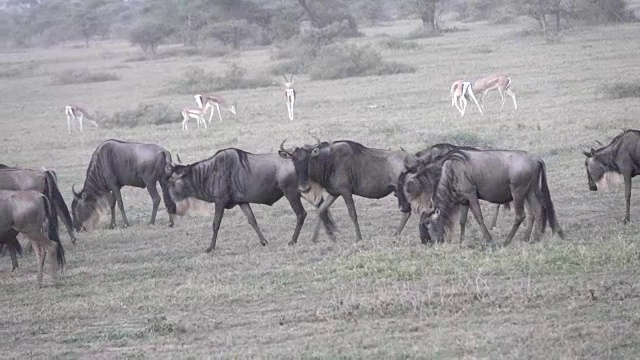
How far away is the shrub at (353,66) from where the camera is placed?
2786cm

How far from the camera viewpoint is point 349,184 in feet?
35.0

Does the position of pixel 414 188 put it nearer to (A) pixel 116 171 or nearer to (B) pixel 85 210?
(A) pixel 116 171

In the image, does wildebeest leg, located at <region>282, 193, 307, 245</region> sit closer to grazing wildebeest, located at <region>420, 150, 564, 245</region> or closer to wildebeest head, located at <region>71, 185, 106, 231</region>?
grazing wildebeest, located at <region>420, 150, 564, 245</region>

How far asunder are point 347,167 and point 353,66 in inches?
711

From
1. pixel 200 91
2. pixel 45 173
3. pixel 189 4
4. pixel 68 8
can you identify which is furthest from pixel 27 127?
pixel 68 8

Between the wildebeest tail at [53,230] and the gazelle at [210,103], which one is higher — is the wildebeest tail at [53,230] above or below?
above

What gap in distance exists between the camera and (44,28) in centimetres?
6122

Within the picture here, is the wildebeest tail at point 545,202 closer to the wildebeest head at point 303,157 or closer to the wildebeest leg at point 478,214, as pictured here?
the wildebeest leg at point 478,214

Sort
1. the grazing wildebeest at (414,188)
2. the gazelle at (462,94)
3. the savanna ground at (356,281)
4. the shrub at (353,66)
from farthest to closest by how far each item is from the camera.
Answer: the shrub at (353,66)
the gazelle at (462,94)
the grazing wildebeest at (414,188)
the savanna ground at (356,281)

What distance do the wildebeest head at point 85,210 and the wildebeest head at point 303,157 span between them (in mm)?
3201

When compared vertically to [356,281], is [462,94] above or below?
below

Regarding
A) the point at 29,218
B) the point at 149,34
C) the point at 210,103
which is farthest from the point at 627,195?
the point at 149,34

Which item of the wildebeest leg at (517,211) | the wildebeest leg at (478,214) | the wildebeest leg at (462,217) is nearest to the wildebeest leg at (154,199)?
the wildebeest leg at (462,217)

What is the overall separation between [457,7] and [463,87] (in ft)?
122
